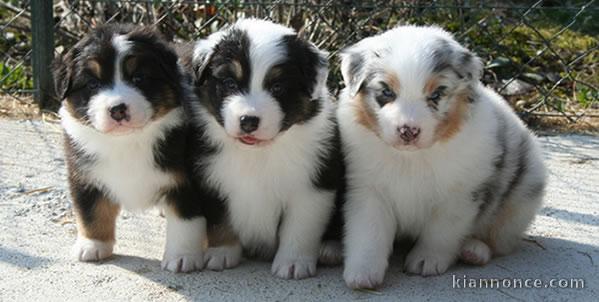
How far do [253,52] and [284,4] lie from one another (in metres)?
Answer: 2.96

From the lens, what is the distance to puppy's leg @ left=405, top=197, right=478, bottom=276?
425 cm

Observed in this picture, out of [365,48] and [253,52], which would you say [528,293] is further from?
[253,52]

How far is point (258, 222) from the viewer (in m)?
4.35

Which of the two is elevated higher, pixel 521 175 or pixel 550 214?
pixel 521 175

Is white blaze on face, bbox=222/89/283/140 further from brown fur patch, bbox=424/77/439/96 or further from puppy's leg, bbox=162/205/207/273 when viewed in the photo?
brown fur patch, bbox=424/77/439/96

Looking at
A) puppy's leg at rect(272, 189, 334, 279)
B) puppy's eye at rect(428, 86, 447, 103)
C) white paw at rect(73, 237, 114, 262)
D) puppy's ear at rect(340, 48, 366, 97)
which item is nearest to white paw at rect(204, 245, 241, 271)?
puppy's leg at rect(272, 189, 334, 279)

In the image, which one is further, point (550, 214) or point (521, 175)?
point (550, 214)

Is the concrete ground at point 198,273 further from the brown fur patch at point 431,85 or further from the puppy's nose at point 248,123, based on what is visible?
the brown fur patch at point 431,85

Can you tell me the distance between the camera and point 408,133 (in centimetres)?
388

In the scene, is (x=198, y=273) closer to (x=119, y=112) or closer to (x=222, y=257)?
(x=222, y=257)

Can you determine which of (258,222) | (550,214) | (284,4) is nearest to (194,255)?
(258,222)

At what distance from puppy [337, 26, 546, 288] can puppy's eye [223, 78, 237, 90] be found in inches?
24.6

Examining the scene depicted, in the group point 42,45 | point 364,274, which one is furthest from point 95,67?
point 42,45

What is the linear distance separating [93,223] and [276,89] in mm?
1223
